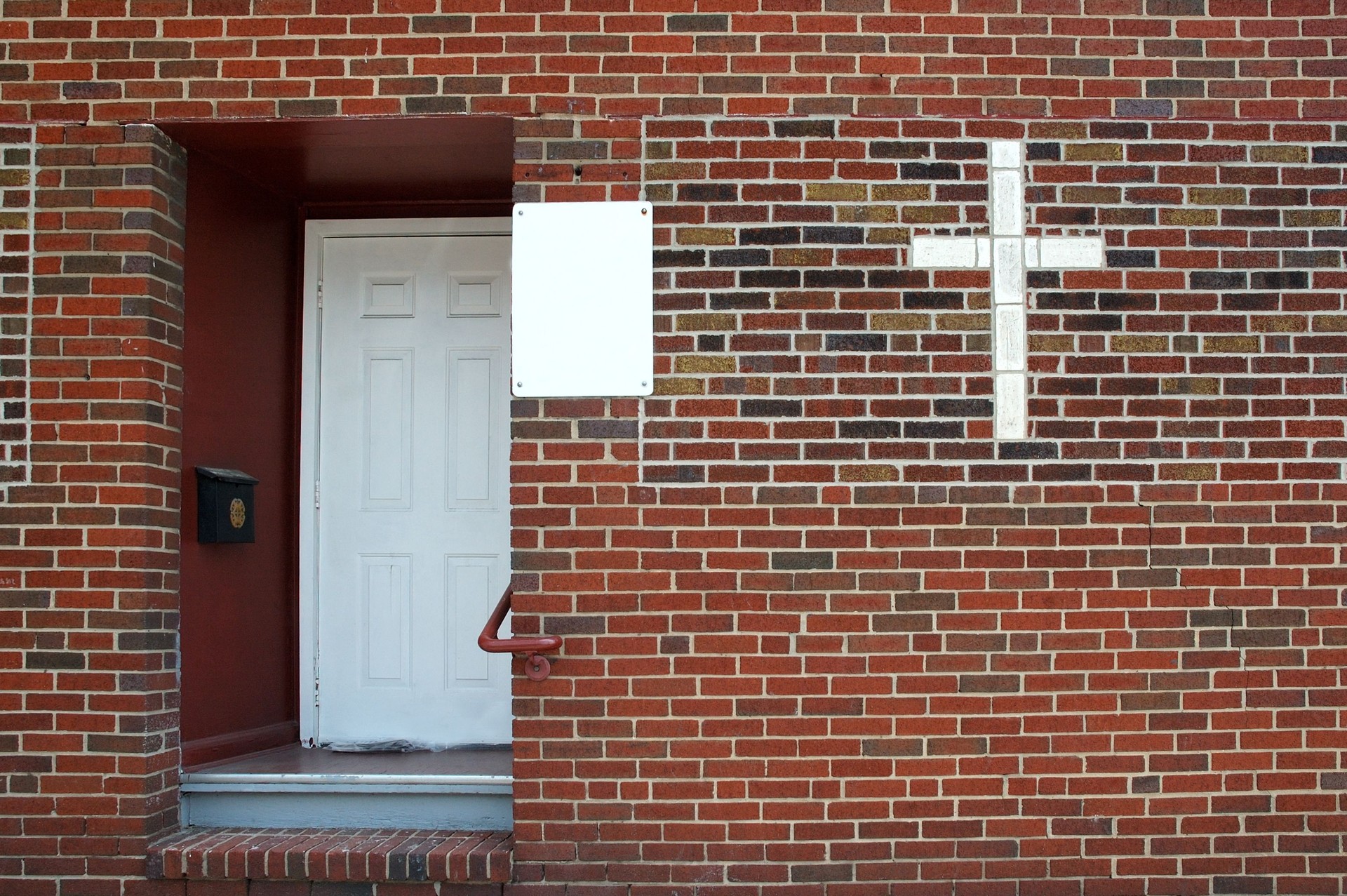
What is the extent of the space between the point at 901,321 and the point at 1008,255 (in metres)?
0.44

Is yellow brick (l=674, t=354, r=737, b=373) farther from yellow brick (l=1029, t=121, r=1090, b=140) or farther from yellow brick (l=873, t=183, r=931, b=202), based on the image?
yellow brick (l=1029, t=121, r=1090, b=140)

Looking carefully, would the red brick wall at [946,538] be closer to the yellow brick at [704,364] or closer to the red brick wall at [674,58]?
the yellow brick at [704,364]

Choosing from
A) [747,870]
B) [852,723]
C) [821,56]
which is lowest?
[747,870]

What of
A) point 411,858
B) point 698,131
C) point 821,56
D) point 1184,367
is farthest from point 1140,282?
point 411,858

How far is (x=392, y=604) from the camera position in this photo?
4836 mm

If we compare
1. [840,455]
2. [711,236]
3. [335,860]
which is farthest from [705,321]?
[335,860]

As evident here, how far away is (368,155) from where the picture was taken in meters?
4.36

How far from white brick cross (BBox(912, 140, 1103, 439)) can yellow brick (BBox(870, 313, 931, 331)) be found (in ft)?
0.59

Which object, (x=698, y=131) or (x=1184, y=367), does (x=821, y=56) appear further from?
(x=1184, y=367)

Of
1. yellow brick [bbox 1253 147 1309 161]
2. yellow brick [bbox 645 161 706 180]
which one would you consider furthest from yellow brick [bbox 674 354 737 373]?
yellow brick [bbox 1253 147 1309 161]

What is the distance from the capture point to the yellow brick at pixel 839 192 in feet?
12.9

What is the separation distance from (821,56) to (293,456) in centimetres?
276

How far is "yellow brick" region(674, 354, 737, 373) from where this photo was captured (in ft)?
12.8

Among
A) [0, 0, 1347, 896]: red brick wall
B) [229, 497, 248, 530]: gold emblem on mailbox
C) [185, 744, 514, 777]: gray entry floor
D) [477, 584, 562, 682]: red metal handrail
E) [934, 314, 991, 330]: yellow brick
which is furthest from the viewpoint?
[229, 497, 248, 530]: gold emblem on mailbox
